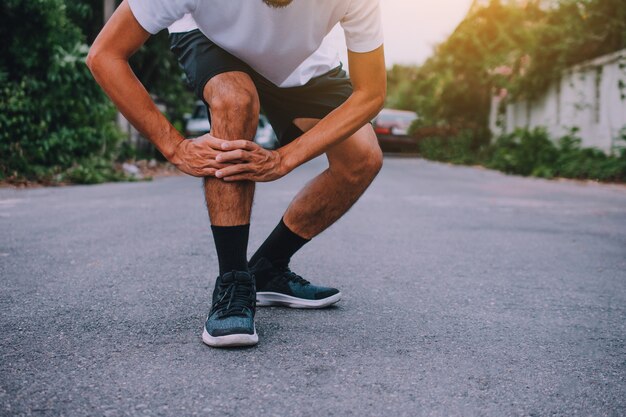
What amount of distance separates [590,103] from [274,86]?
12938 millimetres

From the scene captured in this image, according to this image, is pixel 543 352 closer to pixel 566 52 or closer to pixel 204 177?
pixel 204 177

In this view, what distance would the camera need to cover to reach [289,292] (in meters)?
2.76

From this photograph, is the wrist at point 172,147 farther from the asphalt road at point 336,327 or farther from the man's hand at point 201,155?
the asphalt road at point 336,327

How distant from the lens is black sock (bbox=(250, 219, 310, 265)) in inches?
110

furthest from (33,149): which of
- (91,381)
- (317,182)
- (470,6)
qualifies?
(470,6)

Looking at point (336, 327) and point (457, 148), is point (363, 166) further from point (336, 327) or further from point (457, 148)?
point (457, 148)

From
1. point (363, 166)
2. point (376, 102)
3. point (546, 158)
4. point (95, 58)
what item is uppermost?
point (95, 58)

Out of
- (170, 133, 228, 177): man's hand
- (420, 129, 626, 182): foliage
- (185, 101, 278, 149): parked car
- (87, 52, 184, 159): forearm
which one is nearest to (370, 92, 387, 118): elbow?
(170, 133, 228, 177): man's hand

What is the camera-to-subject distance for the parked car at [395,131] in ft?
73.7

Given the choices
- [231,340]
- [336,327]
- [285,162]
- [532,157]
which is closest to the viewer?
[231,340]

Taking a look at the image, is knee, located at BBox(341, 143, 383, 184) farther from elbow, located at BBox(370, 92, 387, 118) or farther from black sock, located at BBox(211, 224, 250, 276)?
black sock, located at BBox(211, 224, 250, 276)

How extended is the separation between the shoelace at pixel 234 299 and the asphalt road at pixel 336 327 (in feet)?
0.44

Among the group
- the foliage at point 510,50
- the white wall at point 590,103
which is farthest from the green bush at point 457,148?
the white wall at point 590,103

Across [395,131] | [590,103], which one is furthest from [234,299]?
[395,131]
